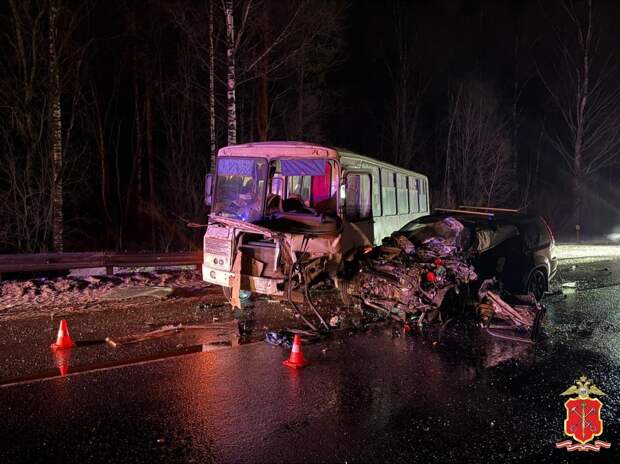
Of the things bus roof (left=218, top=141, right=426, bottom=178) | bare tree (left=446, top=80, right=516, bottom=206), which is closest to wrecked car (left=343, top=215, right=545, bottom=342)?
bus roof (left=218, top=141, right=426, bottom=178)

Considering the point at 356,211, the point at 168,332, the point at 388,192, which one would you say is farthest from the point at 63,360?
the point at 388,192

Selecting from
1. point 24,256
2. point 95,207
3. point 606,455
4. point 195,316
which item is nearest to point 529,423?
point 606,455

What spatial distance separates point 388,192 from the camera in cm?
1190

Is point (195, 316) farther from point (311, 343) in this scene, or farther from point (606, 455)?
point (606, 455)

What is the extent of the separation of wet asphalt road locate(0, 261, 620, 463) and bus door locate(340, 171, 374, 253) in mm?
2246

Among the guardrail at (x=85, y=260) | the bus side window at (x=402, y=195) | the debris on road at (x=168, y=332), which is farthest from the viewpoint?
the bus side window at (x=402, y=195)

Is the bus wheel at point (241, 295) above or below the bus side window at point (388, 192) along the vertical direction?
below

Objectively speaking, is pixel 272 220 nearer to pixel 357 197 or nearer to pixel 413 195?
pixel 357 197

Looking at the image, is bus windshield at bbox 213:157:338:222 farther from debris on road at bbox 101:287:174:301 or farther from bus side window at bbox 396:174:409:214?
bus side window at bbox 396:174:409:214

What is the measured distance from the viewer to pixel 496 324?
7996 mm

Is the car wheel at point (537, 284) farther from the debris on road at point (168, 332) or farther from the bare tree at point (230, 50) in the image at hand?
the bare tree at point (230, 50)

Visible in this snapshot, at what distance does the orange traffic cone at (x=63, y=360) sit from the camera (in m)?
5.63

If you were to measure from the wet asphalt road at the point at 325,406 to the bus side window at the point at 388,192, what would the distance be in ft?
16.4

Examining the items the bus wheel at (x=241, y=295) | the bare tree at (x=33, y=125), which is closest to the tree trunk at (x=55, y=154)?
the bare tree at (x=33, y=125)
